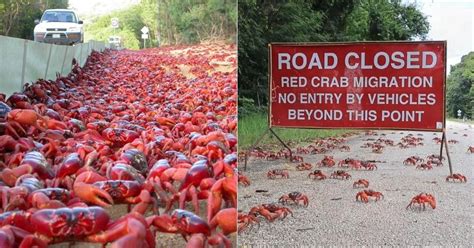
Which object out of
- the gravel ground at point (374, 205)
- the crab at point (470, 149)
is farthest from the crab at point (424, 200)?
the crab at point (470, 149)

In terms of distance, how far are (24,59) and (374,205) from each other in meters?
1.48

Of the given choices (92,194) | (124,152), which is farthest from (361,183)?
(92,194)

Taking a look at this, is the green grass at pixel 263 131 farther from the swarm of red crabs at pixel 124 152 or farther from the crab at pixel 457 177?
the crab at pixel 457 177

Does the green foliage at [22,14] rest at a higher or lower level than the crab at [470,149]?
higher

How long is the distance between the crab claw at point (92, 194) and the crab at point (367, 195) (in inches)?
41.5

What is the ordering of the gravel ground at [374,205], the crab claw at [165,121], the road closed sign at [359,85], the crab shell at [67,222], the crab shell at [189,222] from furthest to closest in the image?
the gravel ground at [374,205]
the road closed sign at [359,85]
the crab claw at [165,121]
the crab shell at [189,222]
the crab shell at [67,222]

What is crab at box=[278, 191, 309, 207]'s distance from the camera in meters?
2.28

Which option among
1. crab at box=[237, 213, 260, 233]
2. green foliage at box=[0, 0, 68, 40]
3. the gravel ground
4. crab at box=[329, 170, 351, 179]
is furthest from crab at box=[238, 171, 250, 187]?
green foliage at box=[0, 0, 68, 40]

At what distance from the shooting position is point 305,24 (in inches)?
87.4

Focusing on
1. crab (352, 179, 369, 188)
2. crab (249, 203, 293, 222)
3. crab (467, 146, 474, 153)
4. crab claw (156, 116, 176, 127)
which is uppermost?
crab claw (156, 116, 176, 127)

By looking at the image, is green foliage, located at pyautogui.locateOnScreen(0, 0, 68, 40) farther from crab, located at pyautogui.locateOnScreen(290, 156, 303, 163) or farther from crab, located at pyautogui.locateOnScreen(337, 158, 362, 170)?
crab, located at pyautogui.locateOnScreen(337, 158, 362, 170)

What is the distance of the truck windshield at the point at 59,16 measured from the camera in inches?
73.4

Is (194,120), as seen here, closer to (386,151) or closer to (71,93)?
(71,93)

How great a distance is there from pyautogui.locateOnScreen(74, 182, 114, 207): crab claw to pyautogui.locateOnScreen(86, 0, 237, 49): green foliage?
1.66 feet
